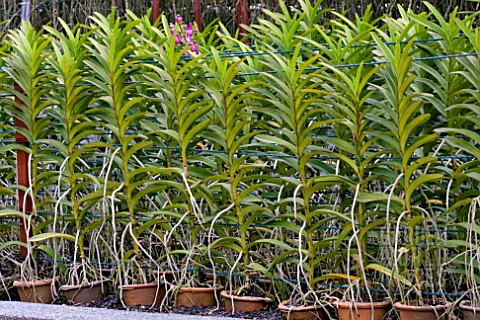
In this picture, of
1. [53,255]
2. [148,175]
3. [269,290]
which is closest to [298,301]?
[269,290]

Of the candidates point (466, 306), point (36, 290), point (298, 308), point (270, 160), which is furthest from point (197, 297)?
point (466, 306)

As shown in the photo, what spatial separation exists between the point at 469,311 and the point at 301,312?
2.11ft

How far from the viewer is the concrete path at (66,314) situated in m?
2.96

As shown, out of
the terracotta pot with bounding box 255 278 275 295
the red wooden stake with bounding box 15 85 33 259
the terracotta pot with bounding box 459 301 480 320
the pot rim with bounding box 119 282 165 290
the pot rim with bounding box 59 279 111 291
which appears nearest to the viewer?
the terracotta pot with bounding box 459 301 480 320

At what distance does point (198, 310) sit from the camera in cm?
326

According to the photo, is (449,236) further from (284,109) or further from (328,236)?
(284,109)

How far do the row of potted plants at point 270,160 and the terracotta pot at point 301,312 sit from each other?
0.02m

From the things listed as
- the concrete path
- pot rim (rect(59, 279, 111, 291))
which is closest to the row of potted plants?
pot rim (rect(59, 279, 111, 291))

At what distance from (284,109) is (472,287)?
990mm

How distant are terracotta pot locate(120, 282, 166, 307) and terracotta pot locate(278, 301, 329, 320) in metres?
0.64

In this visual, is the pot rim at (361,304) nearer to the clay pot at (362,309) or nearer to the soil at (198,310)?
the clay pot at (362,309)

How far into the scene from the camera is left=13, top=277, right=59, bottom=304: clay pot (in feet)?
11.7

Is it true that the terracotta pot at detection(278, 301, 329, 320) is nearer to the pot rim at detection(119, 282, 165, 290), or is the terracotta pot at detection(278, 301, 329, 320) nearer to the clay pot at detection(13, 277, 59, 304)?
the pot rim at detection(119, 282, 165, 290)

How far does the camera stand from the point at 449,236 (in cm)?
299
